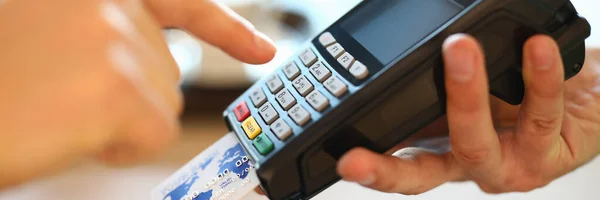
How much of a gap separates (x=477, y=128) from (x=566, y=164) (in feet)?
0.49

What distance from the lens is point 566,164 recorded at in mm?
489

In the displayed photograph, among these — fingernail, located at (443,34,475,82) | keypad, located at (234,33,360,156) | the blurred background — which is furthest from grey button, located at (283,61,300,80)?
the blurred background

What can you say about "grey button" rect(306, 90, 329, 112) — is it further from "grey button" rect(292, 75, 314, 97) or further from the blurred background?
the blurred background

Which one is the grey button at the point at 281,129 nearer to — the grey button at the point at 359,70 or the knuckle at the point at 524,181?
the grey button at the point at 359,70

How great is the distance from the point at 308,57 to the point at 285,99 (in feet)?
0.13

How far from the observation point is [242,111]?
45 cm

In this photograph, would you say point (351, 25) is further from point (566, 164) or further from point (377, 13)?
point (566, 164)

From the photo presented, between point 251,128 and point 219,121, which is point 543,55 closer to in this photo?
point 251,128

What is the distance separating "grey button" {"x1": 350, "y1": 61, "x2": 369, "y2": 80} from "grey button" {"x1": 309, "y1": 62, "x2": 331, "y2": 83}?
0.02m

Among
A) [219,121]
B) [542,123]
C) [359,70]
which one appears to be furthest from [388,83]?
[219,121]

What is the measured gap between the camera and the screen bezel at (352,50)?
0.38 metres

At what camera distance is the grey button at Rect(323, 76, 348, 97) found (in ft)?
1.27

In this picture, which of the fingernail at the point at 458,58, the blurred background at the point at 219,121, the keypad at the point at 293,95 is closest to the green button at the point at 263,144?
the keypad at the point at 293,95

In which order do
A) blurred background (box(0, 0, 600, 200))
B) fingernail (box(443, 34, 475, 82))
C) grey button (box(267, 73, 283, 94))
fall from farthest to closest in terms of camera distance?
blurred background (box(0, 0, 600, 200))
grey button (box(267, 73, 283, 94))
fingernail (box(443, 34, 475, 82))
